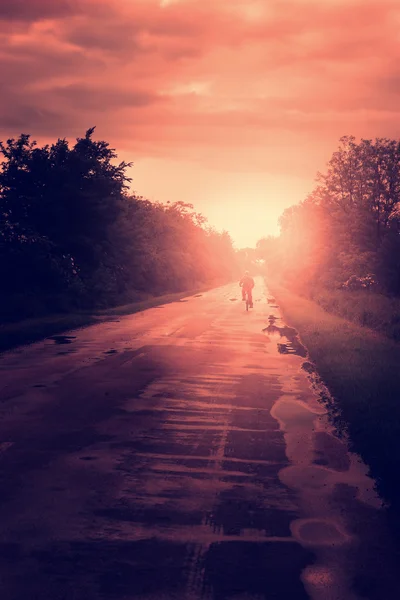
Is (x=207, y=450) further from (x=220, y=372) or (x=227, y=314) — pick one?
(x=227, y=314)

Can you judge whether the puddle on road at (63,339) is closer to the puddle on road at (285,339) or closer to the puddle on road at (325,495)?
the puddle on road at (285,339)

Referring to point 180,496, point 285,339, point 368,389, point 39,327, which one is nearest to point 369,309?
point 285,339

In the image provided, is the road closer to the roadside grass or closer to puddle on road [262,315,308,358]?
puddle on road [262,315,308,358]

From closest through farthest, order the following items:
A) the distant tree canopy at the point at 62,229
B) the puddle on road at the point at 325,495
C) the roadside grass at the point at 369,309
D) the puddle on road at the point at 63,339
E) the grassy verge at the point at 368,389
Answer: the puddle on road at the point at 325,495, the grassy verge at the point at 368,389, the puddle on road at the point at 63,339, the roadside grass at the point at 369,309, the distant tree canopy at the point at 62,229

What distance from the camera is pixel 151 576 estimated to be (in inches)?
153

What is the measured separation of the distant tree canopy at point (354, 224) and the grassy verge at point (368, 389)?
8.35m

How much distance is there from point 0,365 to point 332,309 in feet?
71.4

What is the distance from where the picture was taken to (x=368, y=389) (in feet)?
34.1

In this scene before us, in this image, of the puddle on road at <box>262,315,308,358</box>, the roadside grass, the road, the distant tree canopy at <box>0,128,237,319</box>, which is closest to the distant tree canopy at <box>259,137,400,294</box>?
the roadside grass

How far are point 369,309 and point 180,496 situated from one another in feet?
71.7

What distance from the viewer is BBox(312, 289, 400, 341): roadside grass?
72.4 ft

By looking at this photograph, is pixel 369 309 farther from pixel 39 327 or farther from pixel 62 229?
pixel 62 229

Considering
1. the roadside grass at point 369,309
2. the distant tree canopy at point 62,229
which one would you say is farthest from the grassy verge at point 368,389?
the distant tree canopy at point 62,229

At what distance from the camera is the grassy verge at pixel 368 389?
6582 mm
